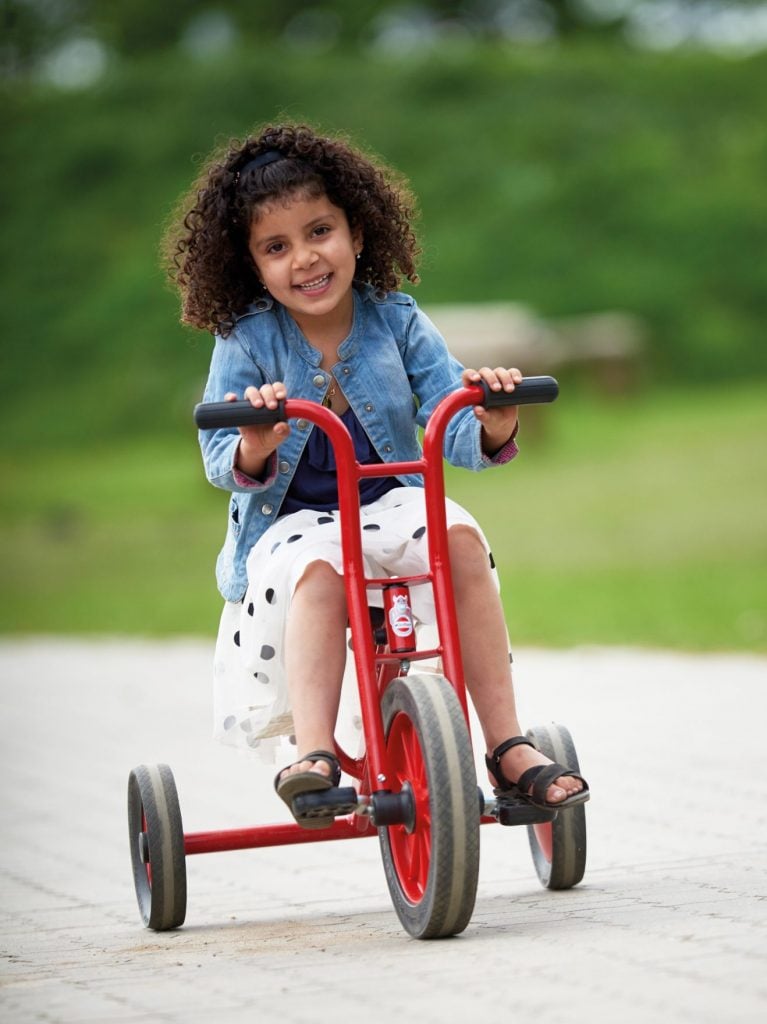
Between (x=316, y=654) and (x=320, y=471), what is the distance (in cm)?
49

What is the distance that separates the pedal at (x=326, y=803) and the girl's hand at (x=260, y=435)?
65 cm

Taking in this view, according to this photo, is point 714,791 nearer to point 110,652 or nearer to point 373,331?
point 373,331

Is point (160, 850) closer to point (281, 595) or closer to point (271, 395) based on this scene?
point (281, 595)

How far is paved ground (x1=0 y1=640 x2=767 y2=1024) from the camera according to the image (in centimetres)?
298

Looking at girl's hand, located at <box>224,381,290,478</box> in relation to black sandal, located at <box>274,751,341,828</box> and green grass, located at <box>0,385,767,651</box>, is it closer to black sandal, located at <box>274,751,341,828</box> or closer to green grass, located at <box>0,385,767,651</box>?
black sandal, located at <box>274,751,341,828</box>

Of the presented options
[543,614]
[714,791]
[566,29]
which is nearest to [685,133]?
[566,29]

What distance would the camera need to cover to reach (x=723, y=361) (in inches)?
773

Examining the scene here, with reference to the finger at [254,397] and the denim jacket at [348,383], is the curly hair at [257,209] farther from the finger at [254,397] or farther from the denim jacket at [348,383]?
the finger at [254,397]

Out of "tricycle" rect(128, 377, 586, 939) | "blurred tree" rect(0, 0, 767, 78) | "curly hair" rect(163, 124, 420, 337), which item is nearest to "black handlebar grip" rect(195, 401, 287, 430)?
"tricycle" rect(128, 377, 586, 939)

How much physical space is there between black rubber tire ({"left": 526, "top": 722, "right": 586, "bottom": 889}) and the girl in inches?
10.2

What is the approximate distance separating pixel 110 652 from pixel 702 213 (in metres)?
13.4

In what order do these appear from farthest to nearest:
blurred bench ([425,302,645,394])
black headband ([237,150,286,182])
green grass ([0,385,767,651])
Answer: blurred bench ([425,302,645,394])
green grass ([0,385,767,651])
black headband ([237,150,286,182])

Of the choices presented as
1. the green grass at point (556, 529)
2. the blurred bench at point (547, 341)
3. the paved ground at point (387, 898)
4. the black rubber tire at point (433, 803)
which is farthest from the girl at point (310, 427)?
the blurred bench at point (547, 341)

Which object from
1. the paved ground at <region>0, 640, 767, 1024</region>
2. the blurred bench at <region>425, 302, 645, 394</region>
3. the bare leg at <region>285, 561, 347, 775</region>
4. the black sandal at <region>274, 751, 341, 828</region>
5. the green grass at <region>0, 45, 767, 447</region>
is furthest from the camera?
the green grass at <region>0, 45, 767, 447</region>
